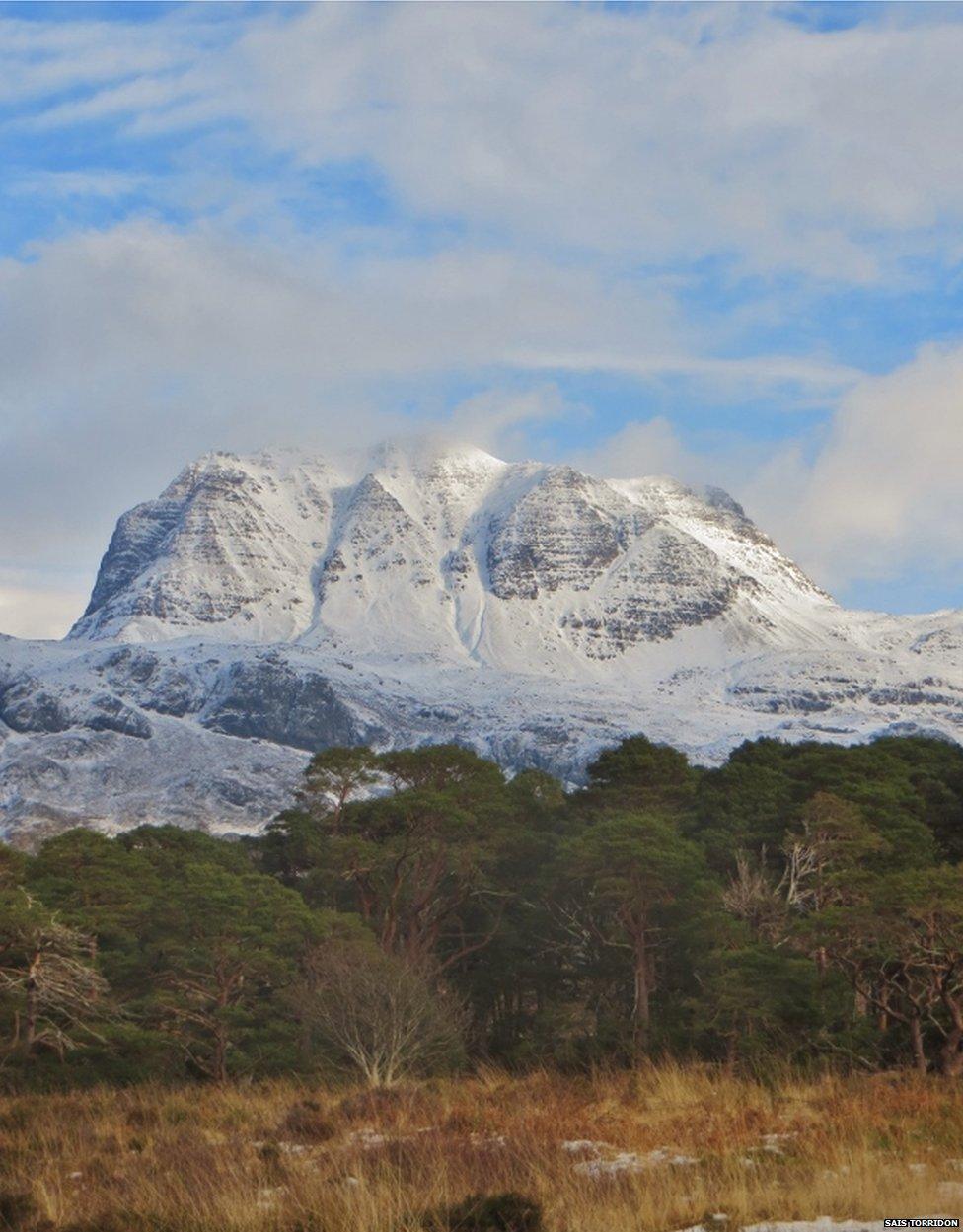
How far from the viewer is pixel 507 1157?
12078 millimetres

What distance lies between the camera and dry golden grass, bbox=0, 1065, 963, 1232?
9867 millimetres

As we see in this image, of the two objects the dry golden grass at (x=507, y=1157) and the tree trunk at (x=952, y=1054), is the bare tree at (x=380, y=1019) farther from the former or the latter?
the dry golden grass at (x=507, y=1157)

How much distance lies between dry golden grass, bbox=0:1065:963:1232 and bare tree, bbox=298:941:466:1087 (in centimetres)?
1215

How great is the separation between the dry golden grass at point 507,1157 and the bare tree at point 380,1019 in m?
12.2

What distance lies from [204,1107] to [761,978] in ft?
65.0

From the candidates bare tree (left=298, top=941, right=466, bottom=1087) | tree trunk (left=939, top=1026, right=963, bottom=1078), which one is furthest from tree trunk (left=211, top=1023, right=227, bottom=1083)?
tree trunk (left=939, top=1026, right=963, bottom=1078)

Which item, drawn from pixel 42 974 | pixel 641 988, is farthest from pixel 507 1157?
pixel 641 988

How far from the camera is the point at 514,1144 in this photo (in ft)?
41.7

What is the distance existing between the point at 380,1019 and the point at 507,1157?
71.4ft

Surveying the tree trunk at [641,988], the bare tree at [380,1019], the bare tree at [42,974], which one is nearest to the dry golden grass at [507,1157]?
the bare tree at [42,974]

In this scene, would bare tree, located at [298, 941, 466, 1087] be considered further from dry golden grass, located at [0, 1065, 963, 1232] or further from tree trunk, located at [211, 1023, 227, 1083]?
dry golden grass, located at [0, 1065, 963, 1232]

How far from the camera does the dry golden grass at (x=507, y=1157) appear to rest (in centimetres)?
987

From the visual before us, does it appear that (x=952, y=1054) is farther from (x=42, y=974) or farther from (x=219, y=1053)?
(x=219, y=1053)

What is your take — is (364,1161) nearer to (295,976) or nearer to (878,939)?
(878,939)
